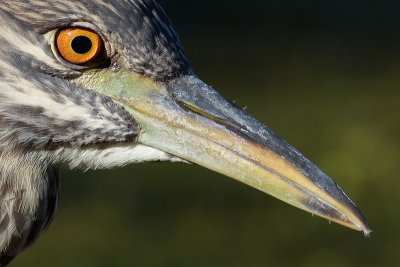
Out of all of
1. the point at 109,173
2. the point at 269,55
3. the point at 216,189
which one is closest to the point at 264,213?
the point at 216,189

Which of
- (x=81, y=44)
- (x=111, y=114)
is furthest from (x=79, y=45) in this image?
(x=111, y=114)

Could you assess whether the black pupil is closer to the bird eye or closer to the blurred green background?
the bird eye

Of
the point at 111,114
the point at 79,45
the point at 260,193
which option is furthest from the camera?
the point at 260,193

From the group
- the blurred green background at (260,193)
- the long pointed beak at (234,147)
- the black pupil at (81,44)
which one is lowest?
the long pointed beak at (234,147)

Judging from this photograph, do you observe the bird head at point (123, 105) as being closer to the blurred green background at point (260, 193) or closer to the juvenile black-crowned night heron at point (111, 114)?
the juvenile black-crowned night heron at point (111, 114)

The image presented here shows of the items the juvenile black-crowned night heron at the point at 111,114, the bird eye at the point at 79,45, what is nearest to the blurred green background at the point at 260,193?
the juvenile black-crowned night heron at the point at 111,114

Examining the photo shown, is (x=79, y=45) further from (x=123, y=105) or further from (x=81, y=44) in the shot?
(x=123, y=105)
